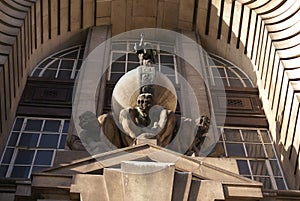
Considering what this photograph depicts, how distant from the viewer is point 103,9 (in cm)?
2461

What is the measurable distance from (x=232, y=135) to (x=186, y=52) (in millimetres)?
4688


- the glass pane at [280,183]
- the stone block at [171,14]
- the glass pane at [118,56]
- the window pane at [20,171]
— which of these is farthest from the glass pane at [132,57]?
the glass pane at [280,183]

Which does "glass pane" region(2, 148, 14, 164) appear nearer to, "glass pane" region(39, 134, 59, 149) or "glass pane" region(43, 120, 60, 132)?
"glass pane" region(39, 134, 59, 149)

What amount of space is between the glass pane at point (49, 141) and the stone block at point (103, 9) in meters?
7.18

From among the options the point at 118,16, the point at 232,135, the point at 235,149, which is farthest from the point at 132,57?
the point at 235,149

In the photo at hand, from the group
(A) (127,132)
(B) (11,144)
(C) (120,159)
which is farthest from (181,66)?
(C) (120,159)

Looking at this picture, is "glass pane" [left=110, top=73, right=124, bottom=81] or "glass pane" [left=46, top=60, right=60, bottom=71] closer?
"glass pane" [left=110, top=73, right=124, bottom=81]

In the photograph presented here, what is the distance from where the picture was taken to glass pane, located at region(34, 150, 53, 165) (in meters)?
17.1

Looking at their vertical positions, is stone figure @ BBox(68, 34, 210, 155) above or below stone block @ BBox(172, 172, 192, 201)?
above

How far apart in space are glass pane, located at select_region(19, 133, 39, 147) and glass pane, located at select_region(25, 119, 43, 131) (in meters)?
0.29

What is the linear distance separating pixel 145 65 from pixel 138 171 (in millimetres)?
4351

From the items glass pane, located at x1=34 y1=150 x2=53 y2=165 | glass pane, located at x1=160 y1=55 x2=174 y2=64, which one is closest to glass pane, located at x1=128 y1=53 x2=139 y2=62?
glass pane, located at x1=160 y1=55 x2=174 y2=64

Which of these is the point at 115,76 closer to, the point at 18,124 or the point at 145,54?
the point at 18,124

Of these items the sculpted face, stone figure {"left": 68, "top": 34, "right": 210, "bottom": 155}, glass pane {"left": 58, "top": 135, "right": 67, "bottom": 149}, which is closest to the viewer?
stone figure {"left": 68, "top": 34, "right": 210, "bottom": 155}
